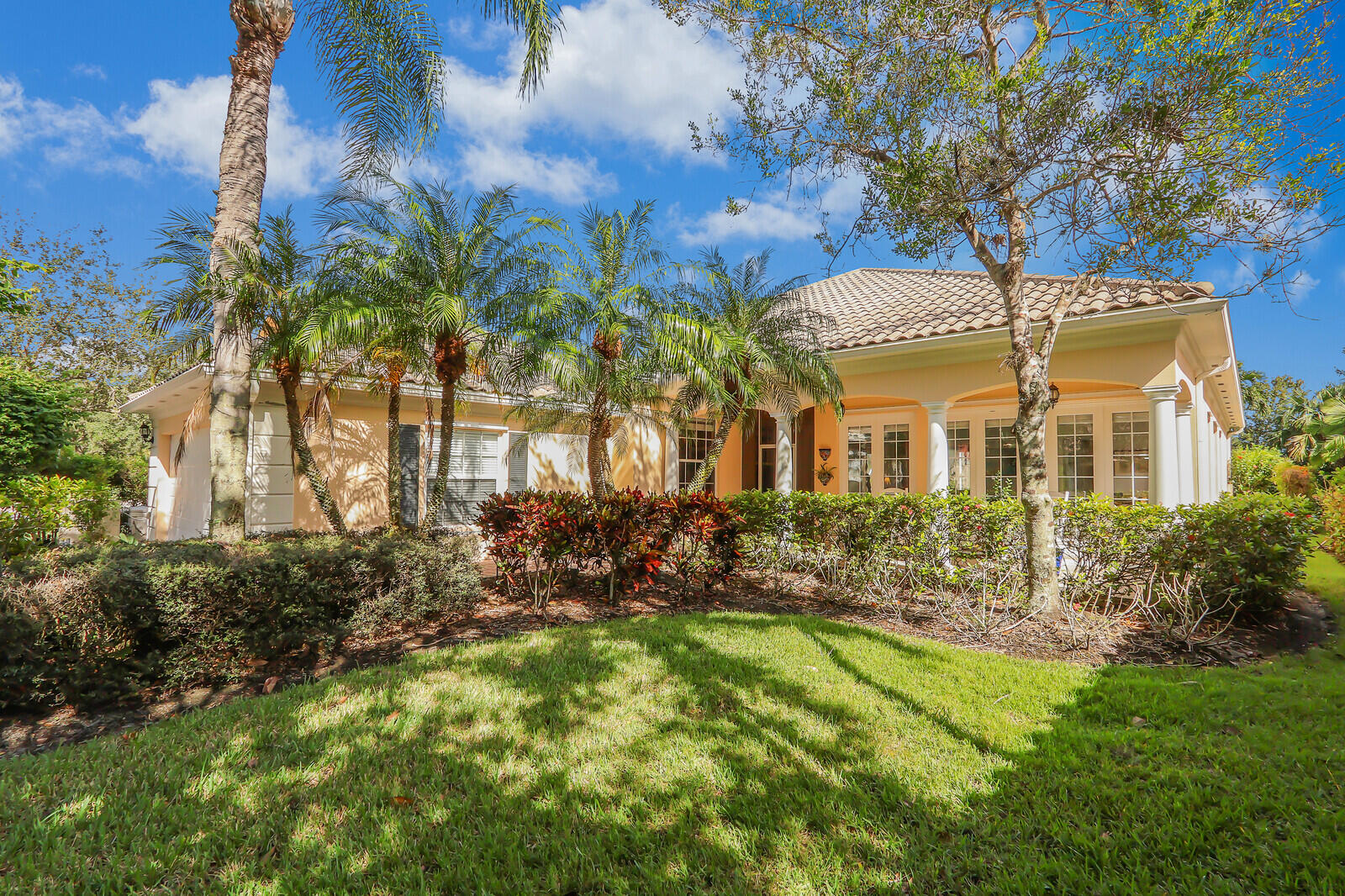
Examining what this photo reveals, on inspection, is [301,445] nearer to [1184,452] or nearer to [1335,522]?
[1184,452]

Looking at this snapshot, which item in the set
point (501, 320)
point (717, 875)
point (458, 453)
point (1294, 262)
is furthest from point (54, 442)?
point (1294, 262)

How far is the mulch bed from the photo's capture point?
416 centimetres

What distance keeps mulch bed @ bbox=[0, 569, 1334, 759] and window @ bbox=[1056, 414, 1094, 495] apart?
3640mm

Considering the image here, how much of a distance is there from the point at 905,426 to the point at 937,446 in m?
2.96

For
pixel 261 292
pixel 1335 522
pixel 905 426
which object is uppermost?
pixel 261 292

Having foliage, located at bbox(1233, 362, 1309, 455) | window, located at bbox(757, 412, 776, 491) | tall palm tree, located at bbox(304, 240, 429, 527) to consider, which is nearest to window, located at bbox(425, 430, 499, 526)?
tall palm tree, located at bbox(304, 240, 429, 527)

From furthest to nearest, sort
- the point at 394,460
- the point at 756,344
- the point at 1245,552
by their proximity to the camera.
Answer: the point at 756,344
the point at 394,460
the point at 1245,552

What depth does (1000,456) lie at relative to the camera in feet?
38.9

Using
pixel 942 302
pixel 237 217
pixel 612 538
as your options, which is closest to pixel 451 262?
pixel 237 217

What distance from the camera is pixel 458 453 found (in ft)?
38.0

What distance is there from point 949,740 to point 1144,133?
526 cm

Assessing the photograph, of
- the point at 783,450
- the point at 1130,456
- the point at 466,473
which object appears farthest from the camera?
the point at 466,473

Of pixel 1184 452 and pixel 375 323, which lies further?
pixel 1184 452

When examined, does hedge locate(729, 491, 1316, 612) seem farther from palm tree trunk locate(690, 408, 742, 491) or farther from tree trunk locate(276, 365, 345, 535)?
tree trunk locate(276, 365, 345, 535)
